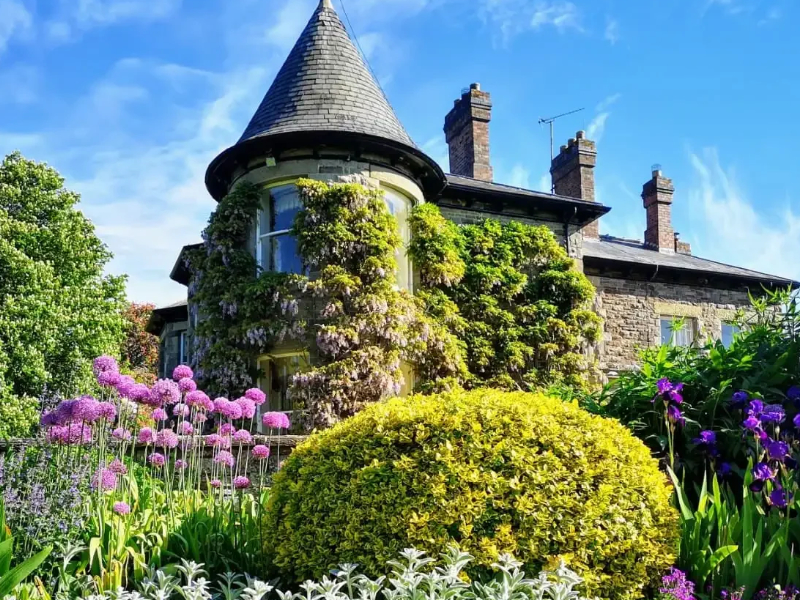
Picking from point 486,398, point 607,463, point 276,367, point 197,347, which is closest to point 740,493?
point 607,463

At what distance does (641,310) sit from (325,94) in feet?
31.5

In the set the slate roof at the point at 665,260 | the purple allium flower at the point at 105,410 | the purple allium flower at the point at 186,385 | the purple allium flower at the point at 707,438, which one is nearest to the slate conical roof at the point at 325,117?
the slate roof at the point at 665,260

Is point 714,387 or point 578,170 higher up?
point 578,170

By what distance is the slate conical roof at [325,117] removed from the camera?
1262 centimetres

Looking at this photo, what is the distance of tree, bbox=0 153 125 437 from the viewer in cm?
1516

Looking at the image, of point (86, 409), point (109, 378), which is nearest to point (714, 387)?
point (109, 378)

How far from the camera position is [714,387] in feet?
19.5

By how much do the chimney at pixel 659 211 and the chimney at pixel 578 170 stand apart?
2.51 metres

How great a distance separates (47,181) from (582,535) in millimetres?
15980

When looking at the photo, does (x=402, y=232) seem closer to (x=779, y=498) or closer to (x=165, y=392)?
(x=165, y=392)

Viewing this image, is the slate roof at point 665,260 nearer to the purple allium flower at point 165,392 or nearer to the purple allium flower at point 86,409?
the purple allium flower at point 165,392

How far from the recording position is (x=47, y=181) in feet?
55.7

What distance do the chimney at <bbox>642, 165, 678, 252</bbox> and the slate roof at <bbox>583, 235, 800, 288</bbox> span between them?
405mm

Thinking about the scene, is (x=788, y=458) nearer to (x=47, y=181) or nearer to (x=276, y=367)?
(x=276, y=367)
